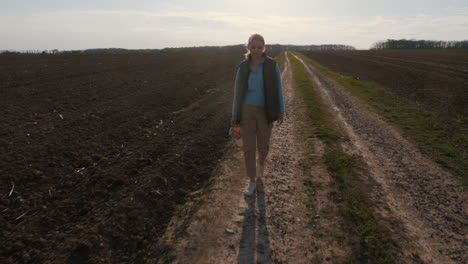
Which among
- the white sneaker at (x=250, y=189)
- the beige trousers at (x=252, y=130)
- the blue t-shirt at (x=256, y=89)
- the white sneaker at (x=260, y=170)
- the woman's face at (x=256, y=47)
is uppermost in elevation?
the woman's face at (x=256, y=47)

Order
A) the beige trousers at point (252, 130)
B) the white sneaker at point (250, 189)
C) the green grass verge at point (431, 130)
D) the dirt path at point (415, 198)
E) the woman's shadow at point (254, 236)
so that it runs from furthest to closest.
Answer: the green grass verge at point (431, 130) < the white sneaker at point (250, 189) < the beige trousers at point (252, 130) < the dirt path at point (415, 198) < the woman's shadow at point (254, 236)

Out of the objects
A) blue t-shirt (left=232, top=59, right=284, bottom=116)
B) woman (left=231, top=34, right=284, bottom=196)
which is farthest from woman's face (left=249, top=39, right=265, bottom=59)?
blue t-shirt (left=232, top=59, right=284, bottom=116)

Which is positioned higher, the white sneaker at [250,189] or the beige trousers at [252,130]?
the beige trousers at [252,130]

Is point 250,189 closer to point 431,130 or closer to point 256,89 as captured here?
point 256,89

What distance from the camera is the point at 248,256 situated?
3143 millimetres

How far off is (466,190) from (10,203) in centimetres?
749

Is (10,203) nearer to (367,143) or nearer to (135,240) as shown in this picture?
(135,240)

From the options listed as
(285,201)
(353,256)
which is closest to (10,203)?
(285,201)

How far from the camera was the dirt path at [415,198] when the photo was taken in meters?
3.31

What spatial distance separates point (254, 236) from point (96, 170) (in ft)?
11.5

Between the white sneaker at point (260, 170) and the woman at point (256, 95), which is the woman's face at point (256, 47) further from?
the white sneaker at point (260, 170)

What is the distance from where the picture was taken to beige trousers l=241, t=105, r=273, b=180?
4.13 metres

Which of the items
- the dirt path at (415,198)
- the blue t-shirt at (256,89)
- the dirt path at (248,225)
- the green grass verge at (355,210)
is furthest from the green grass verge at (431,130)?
the blue t-shirt at (256,89)

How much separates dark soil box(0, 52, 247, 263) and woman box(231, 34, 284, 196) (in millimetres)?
1497
